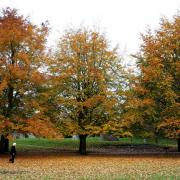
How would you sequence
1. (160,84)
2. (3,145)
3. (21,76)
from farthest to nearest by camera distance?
(3,145) < (160,84) < (21,76)

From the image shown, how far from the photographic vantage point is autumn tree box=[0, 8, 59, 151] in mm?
37156

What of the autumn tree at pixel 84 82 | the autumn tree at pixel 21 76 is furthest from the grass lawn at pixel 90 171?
the autumn tree at pixel 84 82

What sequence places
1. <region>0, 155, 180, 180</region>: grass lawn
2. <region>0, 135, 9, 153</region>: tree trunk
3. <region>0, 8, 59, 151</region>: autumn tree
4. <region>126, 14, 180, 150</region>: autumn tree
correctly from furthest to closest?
<region>0, 135, 9, 153</region>: tree trunk < <region>126, 14, 180, 150</region>: autumn tree < <region>0, 8, 59, 151</region>: autumn tree < <region>0, 155, 180, 180</region>: grass lawn

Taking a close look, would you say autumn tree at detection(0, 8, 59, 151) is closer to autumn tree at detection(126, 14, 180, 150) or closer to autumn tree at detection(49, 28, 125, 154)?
autumn tree at detection(49, 28, 125, 154)

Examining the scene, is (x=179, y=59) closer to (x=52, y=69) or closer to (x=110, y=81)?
A: (x=110, y=81)

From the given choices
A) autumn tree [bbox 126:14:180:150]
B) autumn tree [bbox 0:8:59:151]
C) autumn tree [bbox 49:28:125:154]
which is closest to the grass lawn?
autumn tree [bbox 0:8:59:151]

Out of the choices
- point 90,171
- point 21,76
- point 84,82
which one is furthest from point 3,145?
point 90,171

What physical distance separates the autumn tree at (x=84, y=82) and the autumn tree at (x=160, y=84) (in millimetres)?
2663

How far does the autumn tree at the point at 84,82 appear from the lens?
41863 mm

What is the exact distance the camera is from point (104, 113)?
1697 inches

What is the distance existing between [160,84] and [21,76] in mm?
12333

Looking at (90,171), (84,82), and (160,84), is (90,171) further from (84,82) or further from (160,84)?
(84,82)

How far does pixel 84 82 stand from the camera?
43.3 metres

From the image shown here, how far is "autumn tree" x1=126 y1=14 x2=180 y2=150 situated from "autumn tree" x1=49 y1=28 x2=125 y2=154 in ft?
8.74
